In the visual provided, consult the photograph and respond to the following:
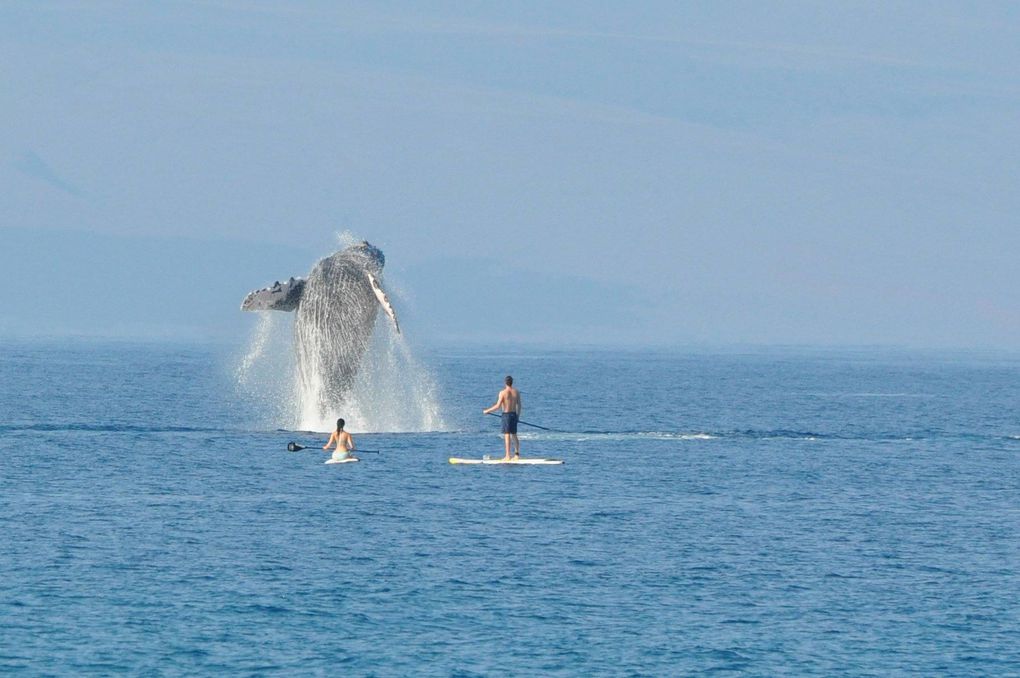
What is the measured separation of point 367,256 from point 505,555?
73.8 feet

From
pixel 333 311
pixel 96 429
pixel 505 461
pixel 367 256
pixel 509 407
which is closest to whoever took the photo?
pixel 509 407

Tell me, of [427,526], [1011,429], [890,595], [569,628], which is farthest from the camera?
[1011,429]

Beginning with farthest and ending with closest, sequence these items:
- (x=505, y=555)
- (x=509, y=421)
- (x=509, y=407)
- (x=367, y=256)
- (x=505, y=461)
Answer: (x=367, y=256) → (x=505, y=461) → (x=509, y=421) → (x=509, y=407) → (x=505, y=555)

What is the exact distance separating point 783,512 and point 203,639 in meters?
18.8

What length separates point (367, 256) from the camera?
5550 cm

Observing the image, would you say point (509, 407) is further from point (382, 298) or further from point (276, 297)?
point (276, 297)

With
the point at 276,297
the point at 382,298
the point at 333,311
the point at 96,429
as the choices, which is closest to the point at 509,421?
the point at 382,298

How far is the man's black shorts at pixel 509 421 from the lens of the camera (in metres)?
47.7

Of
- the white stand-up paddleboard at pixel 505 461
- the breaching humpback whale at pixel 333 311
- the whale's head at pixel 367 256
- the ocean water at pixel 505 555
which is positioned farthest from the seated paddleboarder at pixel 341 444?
the whale's head at pixel 367 256

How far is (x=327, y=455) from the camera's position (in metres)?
51.7

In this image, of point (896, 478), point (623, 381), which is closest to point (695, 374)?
point (623, 381)

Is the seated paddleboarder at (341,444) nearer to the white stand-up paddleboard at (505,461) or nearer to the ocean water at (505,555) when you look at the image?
the ocean water at (505,555)

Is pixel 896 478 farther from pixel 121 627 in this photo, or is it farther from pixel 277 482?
pixel 121 627

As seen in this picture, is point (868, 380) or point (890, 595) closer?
point (890, 595)
